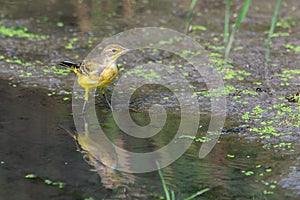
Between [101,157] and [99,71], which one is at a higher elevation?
[99,71]

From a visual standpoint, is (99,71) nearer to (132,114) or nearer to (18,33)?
(132,114)

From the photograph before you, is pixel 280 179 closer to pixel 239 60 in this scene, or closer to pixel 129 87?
pixel 129 87

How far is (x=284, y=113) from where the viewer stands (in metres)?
6.79

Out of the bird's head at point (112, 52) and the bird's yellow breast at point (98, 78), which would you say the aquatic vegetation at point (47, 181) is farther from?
the bird's head at point (112, 52)

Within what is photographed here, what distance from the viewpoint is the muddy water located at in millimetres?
5062

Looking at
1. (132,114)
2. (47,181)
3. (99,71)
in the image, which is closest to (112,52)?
(99,71)

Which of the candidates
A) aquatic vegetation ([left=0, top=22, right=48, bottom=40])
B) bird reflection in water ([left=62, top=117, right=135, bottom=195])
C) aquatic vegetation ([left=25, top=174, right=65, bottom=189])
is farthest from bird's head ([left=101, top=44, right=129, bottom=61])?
aquatic vegetation ([left=0, top=22, right=48, bottom=40])

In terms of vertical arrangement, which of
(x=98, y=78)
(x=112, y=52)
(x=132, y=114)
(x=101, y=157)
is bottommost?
(x=101, y=157)

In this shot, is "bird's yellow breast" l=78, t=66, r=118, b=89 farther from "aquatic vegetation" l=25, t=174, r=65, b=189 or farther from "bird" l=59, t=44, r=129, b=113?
"aquatic vegetation" l=25, t=174, r=65, b=189

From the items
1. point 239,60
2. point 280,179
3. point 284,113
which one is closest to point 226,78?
point 239,60

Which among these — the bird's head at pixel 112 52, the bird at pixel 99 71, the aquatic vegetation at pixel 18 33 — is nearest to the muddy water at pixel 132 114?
the aquatic vegetation at pixel 18 33

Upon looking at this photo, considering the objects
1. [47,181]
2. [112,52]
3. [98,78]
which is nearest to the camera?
[47,181]

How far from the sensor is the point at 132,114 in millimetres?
6941

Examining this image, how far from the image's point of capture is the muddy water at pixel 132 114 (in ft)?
16.6
